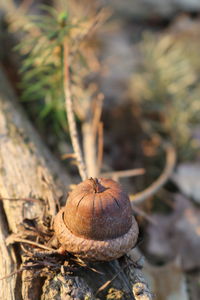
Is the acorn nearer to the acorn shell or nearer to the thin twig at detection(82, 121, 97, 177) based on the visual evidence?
the acorn shell

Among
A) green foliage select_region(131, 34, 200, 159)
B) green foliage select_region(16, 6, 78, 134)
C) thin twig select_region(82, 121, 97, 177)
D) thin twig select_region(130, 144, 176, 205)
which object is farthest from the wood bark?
green foliage select_region(131, 34, 200, 159)

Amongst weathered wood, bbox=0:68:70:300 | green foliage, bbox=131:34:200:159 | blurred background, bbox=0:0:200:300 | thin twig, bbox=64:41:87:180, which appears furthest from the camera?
green foliage, bbox=131:34:200:159

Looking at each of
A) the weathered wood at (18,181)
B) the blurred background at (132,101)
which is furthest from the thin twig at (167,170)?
the weathered wood at (18,181)

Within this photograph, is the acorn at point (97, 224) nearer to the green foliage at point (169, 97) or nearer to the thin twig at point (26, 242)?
the thin twig at point (26, 242)

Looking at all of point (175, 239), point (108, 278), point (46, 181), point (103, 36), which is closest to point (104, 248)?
point (108, 278)

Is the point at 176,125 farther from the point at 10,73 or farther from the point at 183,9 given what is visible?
the point at 183,9

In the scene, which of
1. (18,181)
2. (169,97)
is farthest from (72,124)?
(169,97)

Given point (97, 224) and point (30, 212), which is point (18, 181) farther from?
point (97, 224)
